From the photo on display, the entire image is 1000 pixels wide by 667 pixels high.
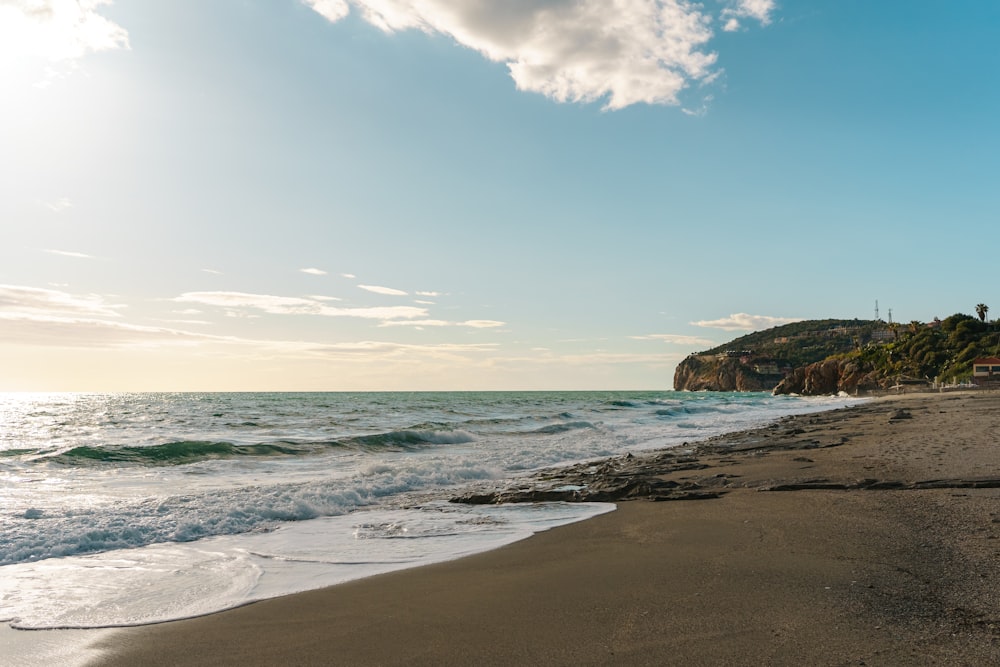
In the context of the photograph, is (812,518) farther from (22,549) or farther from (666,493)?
(22,549)

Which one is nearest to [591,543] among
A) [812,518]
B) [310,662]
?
[812,518]

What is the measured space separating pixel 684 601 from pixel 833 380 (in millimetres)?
121642

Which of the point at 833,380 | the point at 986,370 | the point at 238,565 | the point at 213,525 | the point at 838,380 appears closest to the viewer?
the point at 238,565

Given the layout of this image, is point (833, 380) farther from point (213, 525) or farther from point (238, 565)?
point (238, 565)

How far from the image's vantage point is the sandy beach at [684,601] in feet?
12.8

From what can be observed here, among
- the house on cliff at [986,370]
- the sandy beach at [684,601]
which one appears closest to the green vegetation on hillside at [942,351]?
the house on cliff at [986,370]

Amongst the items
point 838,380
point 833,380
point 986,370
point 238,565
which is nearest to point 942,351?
point 838,380

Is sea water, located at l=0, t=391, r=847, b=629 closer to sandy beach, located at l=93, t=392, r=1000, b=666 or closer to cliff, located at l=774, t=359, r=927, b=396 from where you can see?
sandy beach, located at l=93, t=392, r=1000, b=666

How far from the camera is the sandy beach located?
12.8 ft

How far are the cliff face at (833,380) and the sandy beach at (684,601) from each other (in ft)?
330

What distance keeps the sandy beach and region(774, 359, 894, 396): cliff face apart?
330 ft

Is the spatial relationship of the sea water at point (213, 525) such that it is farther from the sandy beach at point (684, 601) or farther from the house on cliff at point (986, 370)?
the house on cliff at point (986, 370)

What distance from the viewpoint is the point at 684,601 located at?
4.84 meters

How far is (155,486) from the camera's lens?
13758mm
